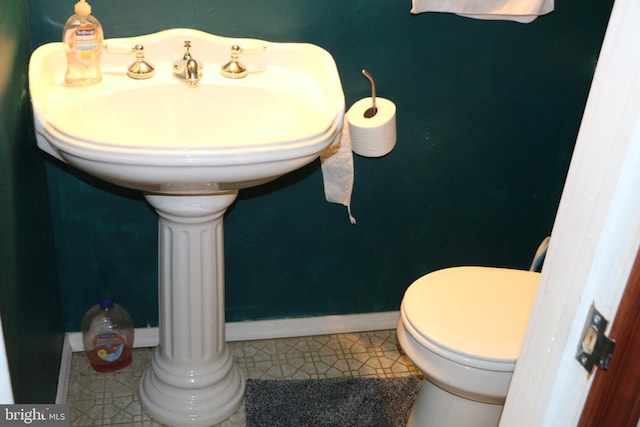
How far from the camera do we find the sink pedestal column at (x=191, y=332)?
1731mm

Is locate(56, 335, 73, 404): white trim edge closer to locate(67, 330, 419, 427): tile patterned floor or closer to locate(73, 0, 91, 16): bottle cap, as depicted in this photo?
locate(67, 330, 419, 427): tile patterned floor

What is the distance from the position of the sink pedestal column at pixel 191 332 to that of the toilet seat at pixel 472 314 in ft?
1.62

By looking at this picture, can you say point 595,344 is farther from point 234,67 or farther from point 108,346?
point 108,346

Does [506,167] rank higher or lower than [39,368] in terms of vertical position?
higher

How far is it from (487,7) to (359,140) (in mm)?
472

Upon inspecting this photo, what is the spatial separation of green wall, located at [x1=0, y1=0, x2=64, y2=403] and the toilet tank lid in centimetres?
84

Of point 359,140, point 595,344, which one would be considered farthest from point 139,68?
point 595,344

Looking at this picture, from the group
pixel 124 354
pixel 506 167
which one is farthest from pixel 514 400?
pixel 124 354

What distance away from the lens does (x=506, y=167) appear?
2.12 meters

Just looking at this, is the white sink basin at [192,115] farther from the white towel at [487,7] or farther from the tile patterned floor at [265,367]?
the tile patterned floor at [265,367]

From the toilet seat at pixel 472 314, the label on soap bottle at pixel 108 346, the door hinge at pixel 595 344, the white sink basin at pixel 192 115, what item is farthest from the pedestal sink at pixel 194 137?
the door hinge at pixel 595 344

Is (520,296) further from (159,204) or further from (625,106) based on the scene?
(625,106)

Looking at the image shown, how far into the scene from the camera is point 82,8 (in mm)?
1594

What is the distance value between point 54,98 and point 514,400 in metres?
1.16
